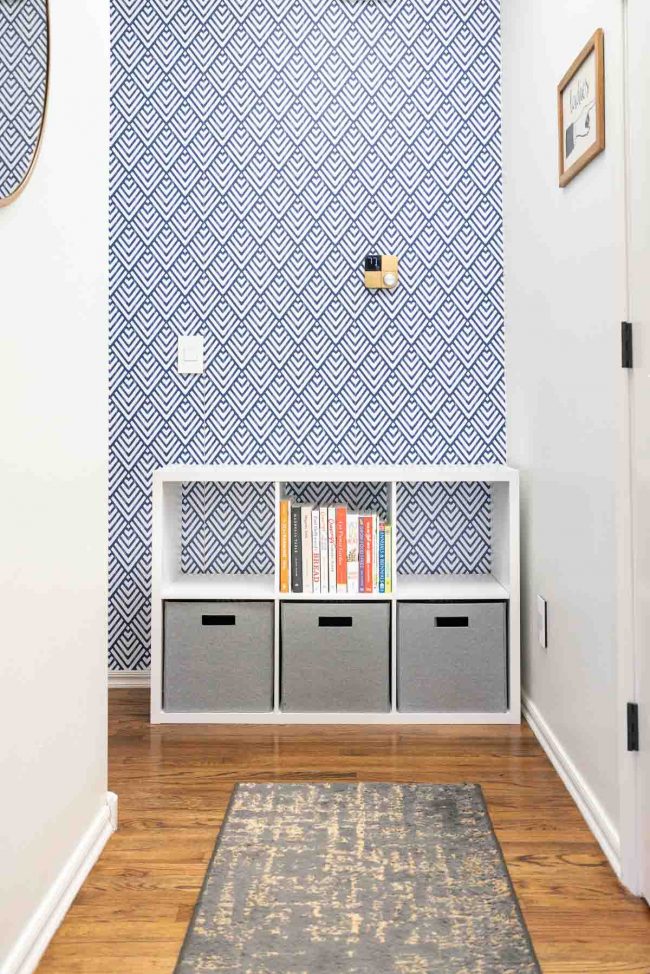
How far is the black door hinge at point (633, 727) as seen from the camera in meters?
1.78

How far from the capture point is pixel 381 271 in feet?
10.4

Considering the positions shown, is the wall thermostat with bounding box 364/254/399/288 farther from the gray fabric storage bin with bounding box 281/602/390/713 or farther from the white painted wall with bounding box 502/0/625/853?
the gray fabric storage bin with bounding box 281/602/390/713

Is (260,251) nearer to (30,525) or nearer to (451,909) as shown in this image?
(30,525)

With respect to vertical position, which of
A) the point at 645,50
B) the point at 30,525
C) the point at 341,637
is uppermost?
the point at 645,50

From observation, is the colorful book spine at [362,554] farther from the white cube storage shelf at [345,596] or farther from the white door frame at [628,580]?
the white door frame at [628,580]

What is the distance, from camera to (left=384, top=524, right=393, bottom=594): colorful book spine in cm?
285

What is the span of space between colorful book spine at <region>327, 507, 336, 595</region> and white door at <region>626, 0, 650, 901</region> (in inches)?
48.3

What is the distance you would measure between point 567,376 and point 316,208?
4.24 ft

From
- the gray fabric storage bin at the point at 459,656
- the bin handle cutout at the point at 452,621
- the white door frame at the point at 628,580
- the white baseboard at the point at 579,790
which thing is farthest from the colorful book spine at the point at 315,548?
the white door frame at the point at 628,580

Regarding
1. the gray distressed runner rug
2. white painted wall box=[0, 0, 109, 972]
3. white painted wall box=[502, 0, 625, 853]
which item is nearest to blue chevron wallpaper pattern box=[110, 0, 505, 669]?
white painted wall box=[502, 0, 625, 853]

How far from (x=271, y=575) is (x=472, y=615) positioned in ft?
2.50

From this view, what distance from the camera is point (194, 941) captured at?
1569 millimetres

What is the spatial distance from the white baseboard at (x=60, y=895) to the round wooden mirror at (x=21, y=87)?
1148 mm

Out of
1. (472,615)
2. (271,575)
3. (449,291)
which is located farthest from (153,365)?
(472,615)
